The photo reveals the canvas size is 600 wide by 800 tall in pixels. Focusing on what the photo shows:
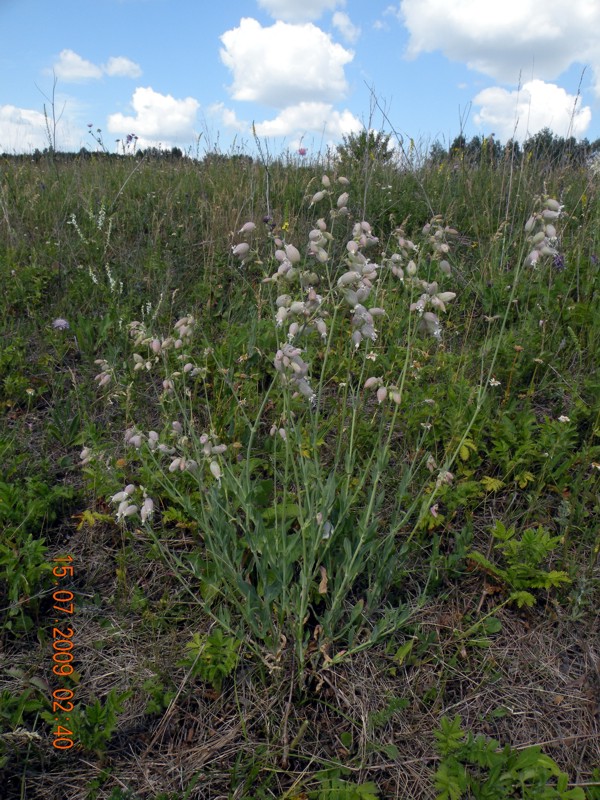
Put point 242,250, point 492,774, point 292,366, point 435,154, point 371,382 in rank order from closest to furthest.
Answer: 1. point 492,774
2. point 292,366
3. point 371,382
4. point 242,250
5. point 435,154

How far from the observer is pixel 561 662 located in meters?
2.11

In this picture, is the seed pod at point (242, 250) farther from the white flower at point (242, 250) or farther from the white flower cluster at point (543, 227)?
the white flower cluster at point (543, 227)

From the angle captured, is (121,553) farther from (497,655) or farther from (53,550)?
(497,655)

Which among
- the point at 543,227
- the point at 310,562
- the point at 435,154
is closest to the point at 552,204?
the point at 543,227

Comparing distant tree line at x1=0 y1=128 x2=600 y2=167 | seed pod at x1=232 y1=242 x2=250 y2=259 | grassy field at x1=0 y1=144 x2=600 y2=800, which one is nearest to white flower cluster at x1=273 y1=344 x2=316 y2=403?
grassy field at x1=0 y1=144 x2=600 y2=800

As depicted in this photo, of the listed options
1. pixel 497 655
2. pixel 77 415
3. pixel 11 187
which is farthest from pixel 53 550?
pixel 11 187

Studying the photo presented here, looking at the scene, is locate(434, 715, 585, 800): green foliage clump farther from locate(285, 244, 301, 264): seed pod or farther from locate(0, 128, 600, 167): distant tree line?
locate(0, 128, 600, 167): distant tree line

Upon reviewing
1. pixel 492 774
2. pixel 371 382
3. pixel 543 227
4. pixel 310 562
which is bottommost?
pixel 492 774

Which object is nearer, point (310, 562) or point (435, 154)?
point (310, 562)

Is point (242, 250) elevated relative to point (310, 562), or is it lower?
elevated

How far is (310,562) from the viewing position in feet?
5.97
